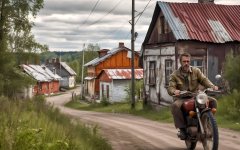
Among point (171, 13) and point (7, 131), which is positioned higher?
point (171, 13)

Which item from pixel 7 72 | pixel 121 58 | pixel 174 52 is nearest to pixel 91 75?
pixel 121 58

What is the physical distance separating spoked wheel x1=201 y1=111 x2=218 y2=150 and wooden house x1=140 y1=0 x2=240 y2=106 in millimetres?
16675

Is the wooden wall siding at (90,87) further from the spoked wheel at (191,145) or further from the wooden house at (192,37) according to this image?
the spoked wheel at (191,145)

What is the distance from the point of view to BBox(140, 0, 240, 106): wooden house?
82.6 ft

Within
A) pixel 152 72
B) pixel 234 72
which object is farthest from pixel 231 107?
pixel 152 72

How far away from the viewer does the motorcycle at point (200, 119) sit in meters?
7.77

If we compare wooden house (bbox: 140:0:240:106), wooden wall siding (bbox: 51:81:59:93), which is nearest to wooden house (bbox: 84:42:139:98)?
wooden house (bbox: 140:0:240:106)

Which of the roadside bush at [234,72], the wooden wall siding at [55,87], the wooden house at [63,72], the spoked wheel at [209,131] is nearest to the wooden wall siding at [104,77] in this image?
the roadside bush at [234,72]

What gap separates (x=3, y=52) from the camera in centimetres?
3328

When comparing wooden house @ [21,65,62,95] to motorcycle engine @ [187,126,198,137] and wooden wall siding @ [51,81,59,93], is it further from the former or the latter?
motorcycle engine @ [187,126,198,137]

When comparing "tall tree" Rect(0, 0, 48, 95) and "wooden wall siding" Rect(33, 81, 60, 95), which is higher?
"tall tree" Rect(0, 0, 48, 95)

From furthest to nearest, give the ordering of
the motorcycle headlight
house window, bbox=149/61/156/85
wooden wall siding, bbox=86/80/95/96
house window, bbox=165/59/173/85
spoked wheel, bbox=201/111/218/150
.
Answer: wooden wall siding, bbox=86/80/95/96, house window, bbox=149/61/156/85, house window, bbox=165/59/173/85, the motorcycle headlight, spoked wheel, bbox=201/111/218/150

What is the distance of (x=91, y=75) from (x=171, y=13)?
43.5m

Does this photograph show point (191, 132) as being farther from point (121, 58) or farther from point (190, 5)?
point (121, 58)
